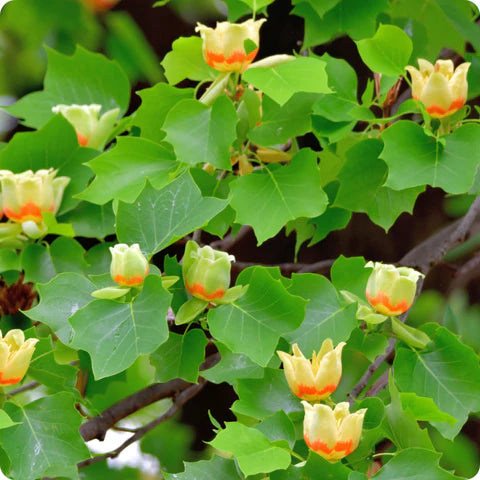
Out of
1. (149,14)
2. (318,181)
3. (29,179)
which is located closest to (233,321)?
(318,181)

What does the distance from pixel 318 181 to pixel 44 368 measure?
342 mm

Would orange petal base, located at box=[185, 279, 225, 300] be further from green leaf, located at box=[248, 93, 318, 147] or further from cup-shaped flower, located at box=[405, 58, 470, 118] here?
cup-shaped flower, located at box=[405, 58, 470, 118]

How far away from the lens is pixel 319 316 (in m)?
0.85

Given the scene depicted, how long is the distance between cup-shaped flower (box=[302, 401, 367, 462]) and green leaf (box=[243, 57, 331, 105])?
1.05 feet

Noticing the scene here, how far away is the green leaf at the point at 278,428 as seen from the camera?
747mm

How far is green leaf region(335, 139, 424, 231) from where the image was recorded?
37.9 inches

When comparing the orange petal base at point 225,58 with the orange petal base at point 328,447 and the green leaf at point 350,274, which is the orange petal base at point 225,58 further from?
the orange petal base at point 328,447

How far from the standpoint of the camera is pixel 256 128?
3.09 ft

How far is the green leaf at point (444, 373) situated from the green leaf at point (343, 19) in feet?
1.35

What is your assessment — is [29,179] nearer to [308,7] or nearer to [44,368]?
[44,368]

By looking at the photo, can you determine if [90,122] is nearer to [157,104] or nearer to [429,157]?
[157,104]

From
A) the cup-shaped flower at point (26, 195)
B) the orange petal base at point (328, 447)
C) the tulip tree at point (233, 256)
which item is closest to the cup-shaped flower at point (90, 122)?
the tulip tree at point (233, 256)

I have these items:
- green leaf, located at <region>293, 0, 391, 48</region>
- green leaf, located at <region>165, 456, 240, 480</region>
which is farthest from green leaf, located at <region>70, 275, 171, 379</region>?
green leaf, located at <region>293, 0, 391, 48</region>

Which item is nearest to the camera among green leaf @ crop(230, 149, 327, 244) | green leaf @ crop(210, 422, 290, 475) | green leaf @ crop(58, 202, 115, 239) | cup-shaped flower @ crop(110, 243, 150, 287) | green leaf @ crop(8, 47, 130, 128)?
green leaf @ crop(210, 422, 290, 475)
